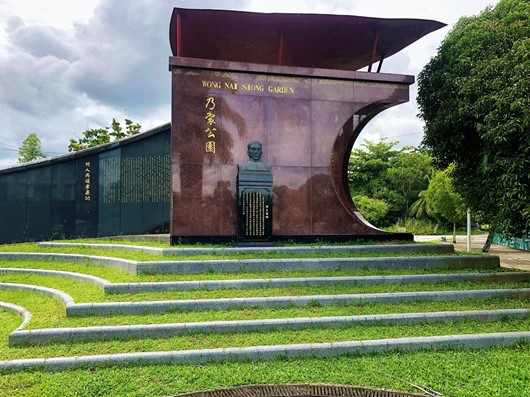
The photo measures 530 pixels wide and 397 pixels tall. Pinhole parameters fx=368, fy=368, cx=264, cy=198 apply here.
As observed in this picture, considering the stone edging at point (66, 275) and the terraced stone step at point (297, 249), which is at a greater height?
the terraced stone step at point (297, 249)

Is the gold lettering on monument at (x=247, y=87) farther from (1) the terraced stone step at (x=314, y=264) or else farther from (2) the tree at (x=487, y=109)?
(1) the terraced stone step at (x=314, y=264)

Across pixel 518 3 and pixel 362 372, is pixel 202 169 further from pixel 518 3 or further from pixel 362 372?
pixel 518 3

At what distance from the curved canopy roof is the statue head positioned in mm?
2317

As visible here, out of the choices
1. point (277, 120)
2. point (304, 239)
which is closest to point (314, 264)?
point (304, 239)

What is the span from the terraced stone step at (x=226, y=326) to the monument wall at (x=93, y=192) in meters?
6.47

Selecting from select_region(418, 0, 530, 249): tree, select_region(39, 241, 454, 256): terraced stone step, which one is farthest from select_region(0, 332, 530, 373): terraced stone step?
select_region(39, 241, 454, 256): terraced stone step

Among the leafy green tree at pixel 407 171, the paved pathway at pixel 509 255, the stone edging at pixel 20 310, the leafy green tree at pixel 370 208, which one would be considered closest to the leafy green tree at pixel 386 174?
the leafy green tree at pixel 407 171

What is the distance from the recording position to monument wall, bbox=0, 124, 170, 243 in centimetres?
1021

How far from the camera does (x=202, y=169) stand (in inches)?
304

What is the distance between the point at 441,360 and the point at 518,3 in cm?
577

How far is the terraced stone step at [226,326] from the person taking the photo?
13.6ft

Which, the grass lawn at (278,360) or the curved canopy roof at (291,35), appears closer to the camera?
the grass lawn at (278,360)

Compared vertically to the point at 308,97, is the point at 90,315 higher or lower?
lower

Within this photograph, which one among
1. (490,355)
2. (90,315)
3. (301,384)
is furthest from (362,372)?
(90,315)
